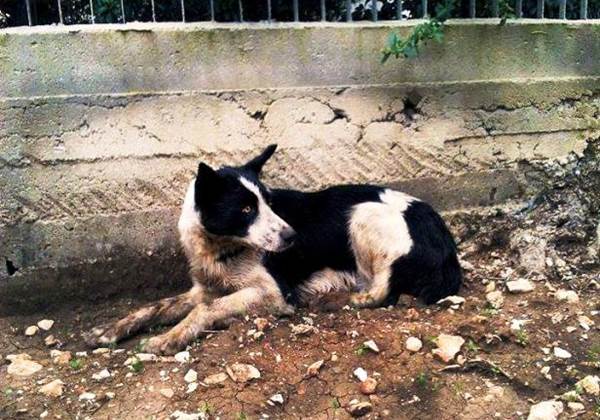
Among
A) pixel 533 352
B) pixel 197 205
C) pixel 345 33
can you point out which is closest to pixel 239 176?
pixel 197 205

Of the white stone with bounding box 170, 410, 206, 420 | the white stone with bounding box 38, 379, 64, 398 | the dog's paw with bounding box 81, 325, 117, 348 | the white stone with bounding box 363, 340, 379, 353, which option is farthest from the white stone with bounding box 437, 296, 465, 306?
the white stone with bounding box 38, 379, 64, 398

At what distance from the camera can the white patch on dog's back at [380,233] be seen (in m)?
4.51

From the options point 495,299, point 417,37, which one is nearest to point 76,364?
point 495,299

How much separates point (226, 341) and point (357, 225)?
1240 mm

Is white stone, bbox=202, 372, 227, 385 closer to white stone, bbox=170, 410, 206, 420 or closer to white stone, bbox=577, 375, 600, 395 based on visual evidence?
white stone, bbox=170, 410, 206, 420

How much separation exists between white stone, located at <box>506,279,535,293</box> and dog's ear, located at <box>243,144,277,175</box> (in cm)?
182

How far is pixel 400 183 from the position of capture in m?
5.02

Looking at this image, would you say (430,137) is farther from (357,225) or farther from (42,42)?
(42,42)

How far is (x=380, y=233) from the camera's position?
4551mm

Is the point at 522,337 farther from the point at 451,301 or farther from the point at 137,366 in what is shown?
the point at 137,366

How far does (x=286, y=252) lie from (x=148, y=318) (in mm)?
976

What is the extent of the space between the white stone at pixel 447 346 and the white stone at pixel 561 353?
1.68 feet

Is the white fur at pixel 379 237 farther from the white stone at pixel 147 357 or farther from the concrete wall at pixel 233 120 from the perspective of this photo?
the white stone at pixel 147 357

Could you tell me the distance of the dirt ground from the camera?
11.2 ft
